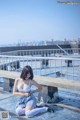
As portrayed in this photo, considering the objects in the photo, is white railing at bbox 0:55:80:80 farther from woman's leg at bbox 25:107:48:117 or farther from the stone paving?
woman's leg at bbox 25:107:48:117

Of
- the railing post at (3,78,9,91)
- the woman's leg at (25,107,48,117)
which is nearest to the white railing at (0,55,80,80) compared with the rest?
the railing post at (3,78,9,91)

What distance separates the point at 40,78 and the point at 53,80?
0.42 m

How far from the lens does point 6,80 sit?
6.19 metres

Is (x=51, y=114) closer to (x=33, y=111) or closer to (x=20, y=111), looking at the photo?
(x=33, y=111)

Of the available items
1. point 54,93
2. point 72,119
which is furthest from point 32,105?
point 54,93

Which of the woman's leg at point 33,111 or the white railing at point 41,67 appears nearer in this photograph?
the woman's leg at point 33,111

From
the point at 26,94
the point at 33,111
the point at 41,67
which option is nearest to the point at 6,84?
the point at 26,94

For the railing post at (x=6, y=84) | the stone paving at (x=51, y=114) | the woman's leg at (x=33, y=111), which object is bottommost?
the stone paving at (x=51, y=114)

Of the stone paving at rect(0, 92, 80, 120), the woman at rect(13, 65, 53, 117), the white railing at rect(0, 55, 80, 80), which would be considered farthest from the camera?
the white railing at rect(0, 55, 80, 80)

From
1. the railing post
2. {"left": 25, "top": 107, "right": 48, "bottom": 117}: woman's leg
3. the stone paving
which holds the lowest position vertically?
the stone paving

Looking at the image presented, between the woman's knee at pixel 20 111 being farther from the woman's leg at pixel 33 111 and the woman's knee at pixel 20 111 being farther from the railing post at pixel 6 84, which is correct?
the railing post at pixel 6 84

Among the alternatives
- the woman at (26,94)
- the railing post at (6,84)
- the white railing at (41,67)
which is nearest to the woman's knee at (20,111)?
the woman at (26,94)

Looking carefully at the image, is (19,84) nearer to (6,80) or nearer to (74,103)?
(74,103)

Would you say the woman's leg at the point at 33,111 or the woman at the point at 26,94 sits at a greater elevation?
the woman at the point at 26,94
